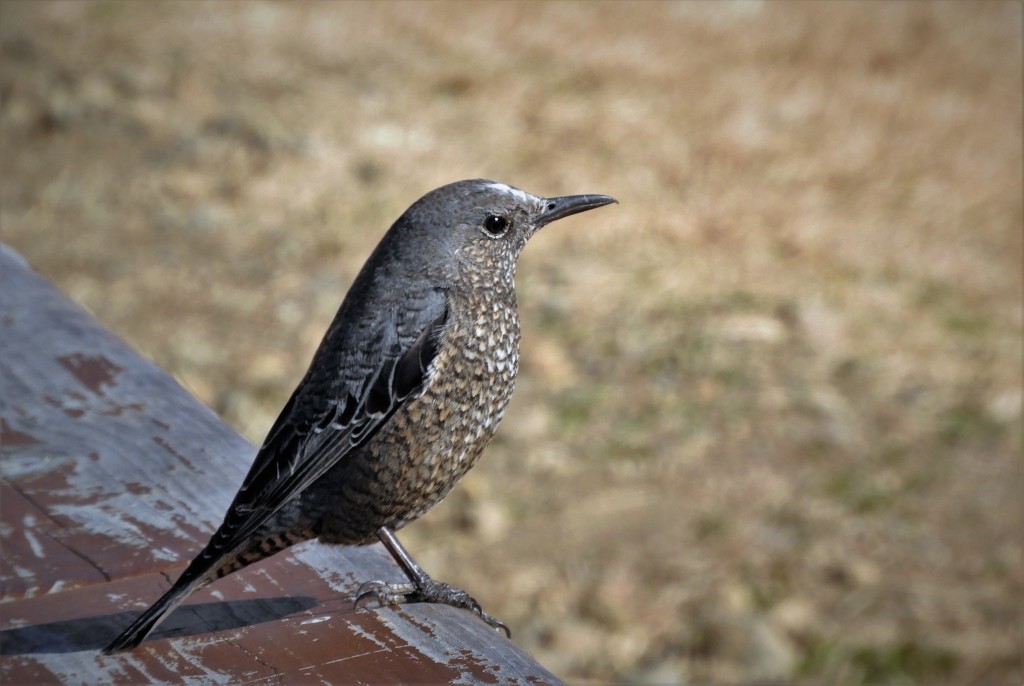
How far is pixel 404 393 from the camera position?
2.56m

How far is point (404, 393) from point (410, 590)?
0.43 meters

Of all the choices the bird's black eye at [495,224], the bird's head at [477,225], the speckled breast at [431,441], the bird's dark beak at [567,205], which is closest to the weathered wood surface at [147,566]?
the speckled breast at [431,441]

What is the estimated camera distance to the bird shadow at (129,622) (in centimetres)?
195

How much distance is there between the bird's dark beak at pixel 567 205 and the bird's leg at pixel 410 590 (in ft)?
2.58

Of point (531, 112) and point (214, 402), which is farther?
point (531, 112)

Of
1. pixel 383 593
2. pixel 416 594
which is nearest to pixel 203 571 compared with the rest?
pixel 383 593

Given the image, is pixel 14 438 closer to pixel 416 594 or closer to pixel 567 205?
pixel 416 594

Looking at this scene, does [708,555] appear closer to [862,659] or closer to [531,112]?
[862,659]

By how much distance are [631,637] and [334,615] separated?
288 cm

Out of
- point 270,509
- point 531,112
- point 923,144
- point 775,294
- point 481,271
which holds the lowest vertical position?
point 270,509

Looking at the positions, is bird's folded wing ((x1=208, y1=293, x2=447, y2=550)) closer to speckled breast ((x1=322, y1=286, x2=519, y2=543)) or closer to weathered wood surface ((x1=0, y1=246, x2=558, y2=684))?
speckled breast ((x1=322, y1=286, x2=519, y2=543))

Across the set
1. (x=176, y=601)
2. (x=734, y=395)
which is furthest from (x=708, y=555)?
(x=176, y=601)

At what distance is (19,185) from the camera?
291 inches

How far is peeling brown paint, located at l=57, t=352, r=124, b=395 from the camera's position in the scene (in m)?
2.83
